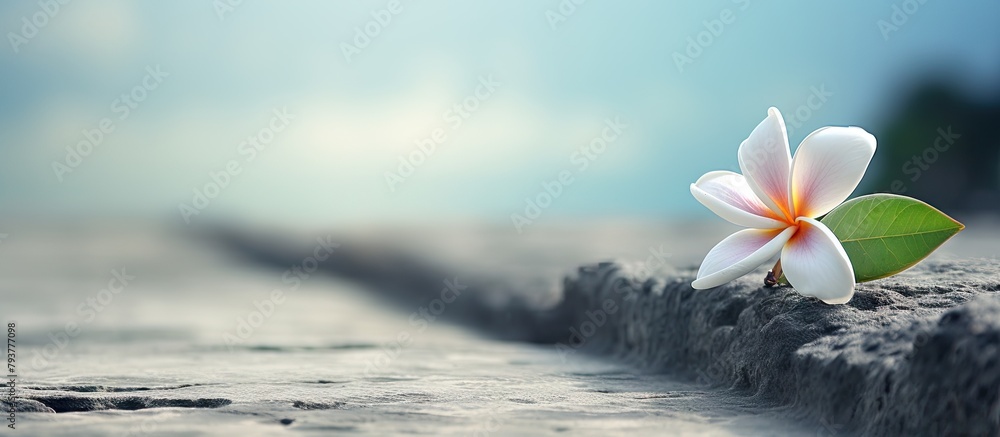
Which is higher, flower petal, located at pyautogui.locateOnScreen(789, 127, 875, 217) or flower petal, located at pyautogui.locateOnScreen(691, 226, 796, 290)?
flower petal, located at pyautogui.locateOnScreen(789, 127, 875, 217)

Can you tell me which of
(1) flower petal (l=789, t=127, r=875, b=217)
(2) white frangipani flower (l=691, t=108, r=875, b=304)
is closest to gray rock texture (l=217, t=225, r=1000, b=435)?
(2) white frangipani flower (l=691, t=108, r=875, b=304)

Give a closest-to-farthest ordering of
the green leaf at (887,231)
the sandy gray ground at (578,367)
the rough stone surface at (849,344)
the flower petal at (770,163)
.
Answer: the rough stone surface at (849,344), the sandy gray ground at (578,367), the green leaf at (887,231), the flower petal at (770,163)

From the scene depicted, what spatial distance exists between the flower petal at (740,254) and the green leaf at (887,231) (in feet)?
0.52

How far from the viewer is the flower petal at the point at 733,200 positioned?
7.12 ft

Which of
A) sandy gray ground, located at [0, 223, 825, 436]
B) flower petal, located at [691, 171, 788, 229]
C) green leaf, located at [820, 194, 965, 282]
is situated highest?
flower petal, located at [691, 171, 788, 229]

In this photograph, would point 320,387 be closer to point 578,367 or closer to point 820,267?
point 578,367

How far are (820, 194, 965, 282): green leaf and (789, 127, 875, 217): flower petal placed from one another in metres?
0.06

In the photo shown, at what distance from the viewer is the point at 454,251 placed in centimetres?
810

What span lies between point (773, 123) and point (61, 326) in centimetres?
375

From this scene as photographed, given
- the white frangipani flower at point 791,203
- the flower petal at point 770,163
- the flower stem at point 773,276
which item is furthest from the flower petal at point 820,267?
the flower stem at point 773,276

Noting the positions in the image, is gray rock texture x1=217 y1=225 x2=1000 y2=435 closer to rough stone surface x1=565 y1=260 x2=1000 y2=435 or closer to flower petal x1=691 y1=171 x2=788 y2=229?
rough stone surface x1=565 y1=260 x2=1000 y2=435

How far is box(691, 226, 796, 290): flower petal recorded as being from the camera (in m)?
2.05

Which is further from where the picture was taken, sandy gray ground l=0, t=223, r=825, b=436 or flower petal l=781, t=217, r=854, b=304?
flower petal l=781, t=217, r=854, b=304

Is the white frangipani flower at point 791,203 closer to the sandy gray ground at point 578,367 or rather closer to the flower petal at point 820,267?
the flower petal at point 820,267
